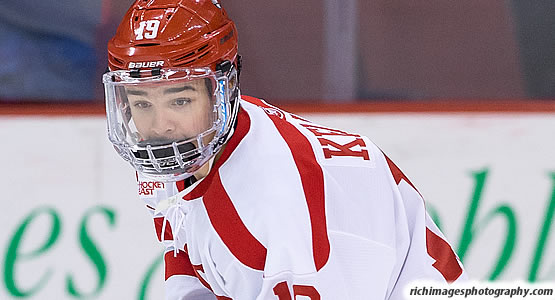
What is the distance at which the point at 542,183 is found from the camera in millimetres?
2537

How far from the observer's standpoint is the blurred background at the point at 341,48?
2.67 m

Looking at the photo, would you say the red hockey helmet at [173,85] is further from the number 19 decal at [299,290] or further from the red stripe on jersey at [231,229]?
the number 19 decal at [299,290]

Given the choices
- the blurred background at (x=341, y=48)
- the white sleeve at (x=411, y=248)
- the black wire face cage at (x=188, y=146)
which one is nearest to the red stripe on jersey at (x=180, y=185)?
the black wire face cage at (x=188, y=146)

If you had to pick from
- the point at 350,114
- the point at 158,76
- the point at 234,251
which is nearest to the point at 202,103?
the point at 158,76

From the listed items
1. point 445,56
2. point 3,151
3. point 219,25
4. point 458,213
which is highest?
point 219,25

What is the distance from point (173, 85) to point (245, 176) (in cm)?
19

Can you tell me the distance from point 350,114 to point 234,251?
47.2 inches

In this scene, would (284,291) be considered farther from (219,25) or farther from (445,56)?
(445,56)

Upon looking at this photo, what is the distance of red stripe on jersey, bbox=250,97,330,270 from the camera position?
137 cm

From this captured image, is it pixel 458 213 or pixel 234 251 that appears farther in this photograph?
pixel 458 213

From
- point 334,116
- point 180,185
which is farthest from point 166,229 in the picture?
point 334,116

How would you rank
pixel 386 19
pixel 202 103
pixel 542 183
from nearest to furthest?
pixel 202 103, pixel 542 183, pixel 386 19

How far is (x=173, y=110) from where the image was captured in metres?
1.47

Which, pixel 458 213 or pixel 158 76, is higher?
pixel 158 76
